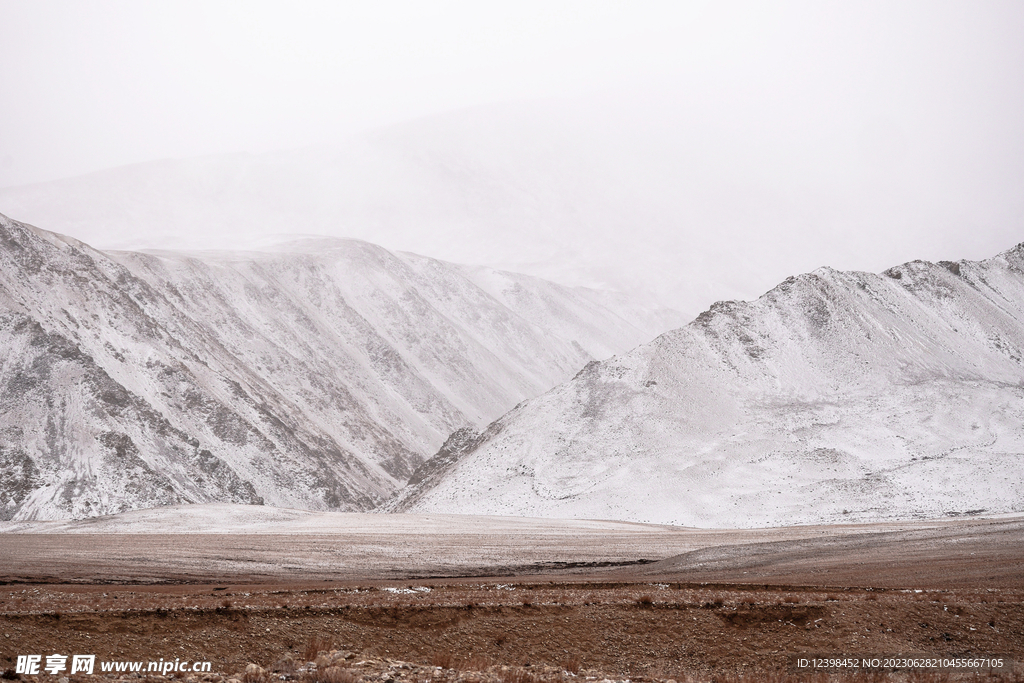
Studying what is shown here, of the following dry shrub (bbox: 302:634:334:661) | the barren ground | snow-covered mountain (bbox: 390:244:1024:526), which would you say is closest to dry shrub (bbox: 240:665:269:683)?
the barren ground

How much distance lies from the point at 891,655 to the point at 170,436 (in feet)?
194

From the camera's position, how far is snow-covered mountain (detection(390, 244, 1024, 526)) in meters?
50.1

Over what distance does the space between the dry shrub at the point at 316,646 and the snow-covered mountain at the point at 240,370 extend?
1705 inches

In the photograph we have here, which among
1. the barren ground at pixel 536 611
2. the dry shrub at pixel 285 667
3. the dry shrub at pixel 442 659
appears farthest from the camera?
the barren ground at pixel 536 611

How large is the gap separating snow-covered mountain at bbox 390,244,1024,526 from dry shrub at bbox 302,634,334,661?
35.8 meters

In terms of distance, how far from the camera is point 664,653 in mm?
16328

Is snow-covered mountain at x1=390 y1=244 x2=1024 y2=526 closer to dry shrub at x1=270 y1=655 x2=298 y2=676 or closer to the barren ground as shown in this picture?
the barren ground

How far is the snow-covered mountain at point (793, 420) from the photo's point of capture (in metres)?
50.1

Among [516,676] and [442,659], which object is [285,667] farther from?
[442,659]

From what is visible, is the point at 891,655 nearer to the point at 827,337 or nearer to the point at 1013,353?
the point at 827,337

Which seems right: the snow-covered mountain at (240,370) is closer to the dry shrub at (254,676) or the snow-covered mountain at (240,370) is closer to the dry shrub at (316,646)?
the dry shrub at (316,646)

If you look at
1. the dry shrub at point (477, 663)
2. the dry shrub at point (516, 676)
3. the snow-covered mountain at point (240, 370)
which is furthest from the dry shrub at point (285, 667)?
the snow-covered mountain at point (240, 370)

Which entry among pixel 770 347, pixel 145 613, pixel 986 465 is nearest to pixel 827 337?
pixel 770 347

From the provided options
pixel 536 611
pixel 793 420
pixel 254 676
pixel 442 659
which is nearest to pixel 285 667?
pixel 254 676
